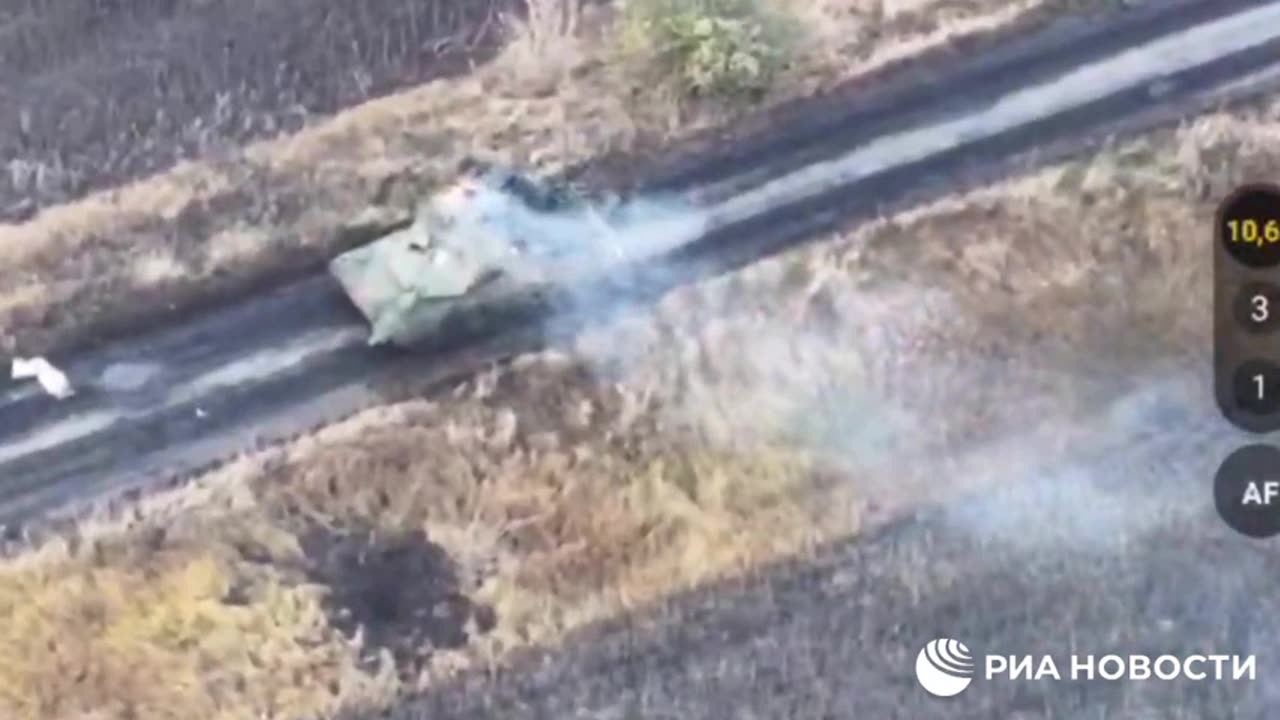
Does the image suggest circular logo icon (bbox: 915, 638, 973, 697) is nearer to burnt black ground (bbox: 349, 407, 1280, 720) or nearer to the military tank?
→ burnt black ground (bbox: 349, 407, 1280, 720)

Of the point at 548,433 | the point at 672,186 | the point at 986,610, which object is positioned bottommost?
the point at 986,610

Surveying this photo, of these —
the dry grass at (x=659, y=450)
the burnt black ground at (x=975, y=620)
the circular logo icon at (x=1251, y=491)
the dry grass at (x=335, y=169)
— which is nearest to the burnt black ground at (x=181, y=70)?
the dry grass at (x=335, y=169)

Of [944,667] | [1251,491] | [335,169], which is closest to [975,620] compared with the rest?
[944,667]

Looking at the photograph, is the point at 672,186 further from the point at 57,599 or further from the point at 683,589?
the point at 57,599

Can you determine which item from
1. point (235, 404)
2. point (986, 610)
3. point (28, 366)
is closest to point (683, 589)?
point (986, 610)

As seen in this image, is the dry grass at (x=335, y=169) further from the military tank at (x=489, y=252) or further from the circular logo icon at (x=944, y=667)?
the circular logo icon at (x=944, y=667)

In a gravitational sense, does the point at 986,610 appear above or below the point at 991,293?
below
